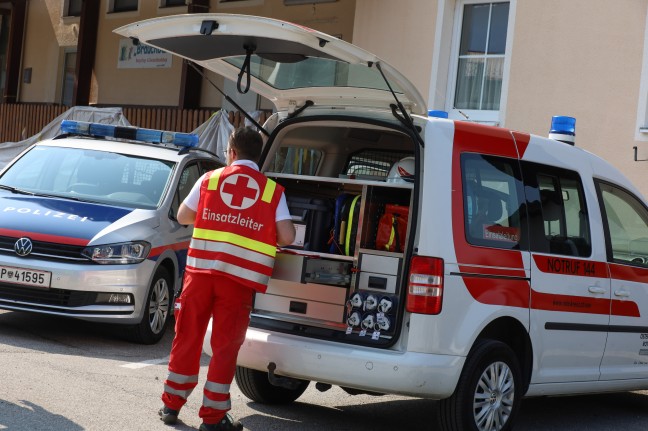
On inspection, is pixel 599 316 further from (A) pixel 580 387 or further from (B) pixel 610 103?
(B) pixel 610 103

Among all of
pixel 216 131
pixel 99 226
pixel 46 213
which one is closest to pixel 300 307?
pixel 99 226

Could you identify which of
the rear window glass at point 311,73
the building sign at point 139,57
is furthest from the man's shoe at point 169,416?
the building sign at point 139,57

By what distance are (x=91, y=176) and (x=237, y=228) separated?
416cm

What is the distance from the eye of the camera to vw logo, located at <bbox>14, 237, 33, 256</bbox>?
8.54m

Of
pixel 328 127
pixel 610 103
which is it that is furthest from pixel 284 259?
pixel 610 103

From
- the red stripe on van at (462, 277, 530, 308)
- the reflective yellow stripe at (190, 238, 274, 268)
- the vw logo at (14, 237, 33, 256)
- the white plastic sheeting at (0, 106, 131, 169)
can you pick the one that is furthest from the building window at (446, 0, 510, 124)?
the reflective yellow stripe at (190, 238, 274, 268)

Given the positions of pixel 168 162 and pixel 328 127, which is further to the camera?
pixel 168 162

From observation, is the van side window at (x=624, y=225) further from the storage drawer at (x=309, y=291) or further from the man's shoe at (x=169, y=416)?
the man's shoe at (x=169, y=416)

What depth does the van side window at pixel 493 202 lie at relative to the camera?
6168 mm

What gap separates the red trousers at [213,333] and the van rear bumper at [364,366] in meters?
0.27

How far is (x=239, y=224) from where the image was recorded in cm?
599

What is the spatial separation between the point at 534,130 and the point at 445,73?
1.69m

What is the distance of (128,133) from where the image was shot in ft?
34.9

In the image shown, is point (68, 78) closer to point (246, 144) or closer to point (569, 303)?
point (246, 144)
